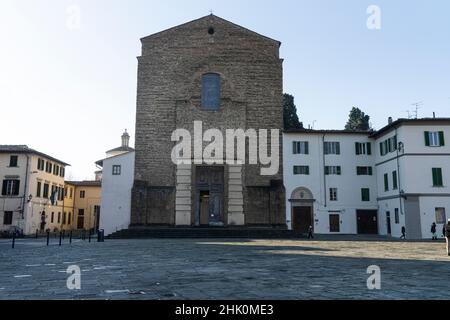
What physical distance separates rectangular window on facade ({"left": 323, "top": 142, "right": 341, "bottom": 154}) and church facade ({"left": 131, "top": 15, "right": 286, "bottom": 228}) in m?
8.12

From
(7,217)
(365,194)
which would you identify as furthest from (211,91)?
(7,217)

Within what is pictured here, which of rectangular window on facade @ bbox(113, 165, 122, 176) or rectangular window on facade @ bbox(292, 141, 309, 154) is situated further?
rectangular window on facade @ bbox(292, 141, 309, 154)

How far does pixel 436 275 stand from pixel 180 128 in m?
24.0

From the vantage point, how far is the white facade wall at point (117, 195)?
31.3 metres

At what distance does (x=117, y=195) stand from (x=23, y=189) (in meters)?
14.8

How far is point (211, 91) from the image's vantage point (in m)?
31.6

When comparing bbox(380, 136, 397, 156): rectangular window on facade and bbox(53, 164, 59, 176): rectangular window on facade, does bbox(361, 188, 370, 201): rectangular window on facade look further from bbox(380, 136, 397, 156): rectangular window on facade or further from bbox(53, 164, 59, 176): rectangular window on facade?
bbox(53, 164, 59, 176): rectangular window on facade

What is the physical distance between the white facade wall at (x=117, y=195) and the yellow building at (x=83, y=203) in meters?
24.8

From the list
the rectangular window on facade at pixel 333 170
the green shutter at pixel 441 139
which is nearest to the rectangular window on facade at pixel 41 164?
the rectangular window on facade at pixel 333 170

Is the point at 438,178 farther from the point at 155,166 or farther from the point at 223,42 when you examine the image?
the point at 155,166

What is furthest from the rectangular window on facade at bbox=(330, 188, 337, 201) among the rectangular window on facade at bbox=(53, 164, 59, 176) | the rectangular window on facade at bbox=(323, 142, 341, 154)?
the rectangular window on facade at bbox=(53, 164, 59, 176)

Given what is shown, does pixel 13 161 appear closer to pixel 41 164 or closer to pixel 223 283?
pixel 41 164

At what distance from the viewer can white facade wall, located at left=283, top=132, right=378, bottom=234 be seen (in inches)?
1426
